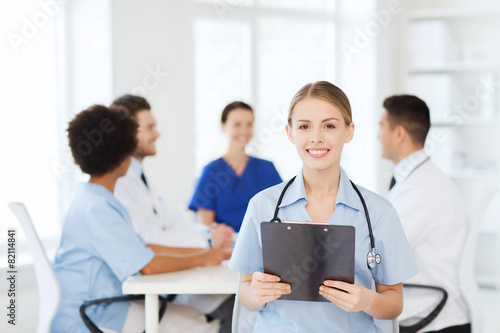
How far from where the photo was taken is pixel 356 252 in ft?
4.96

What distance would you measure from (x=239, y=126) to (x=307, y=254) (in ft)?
6.33

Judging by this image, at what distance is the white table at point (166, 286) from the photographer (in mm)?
1970

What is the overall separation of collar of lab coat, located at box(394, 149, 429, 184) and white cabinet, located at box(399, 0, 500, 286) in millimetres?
→ 2469

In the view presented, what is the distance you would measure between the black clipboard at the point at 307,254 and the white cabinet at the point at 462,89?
3.70 meters

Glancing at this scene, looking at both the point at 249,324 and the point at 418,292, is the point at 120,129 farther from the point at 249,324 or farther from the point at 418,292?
the point at 418,292

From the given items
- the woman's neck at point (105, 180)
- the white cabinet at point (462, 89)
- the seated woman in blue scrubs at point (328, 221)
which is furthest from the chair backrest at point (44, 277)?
the white cabinet at point (462, 89)

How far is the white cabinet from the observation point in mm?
4754

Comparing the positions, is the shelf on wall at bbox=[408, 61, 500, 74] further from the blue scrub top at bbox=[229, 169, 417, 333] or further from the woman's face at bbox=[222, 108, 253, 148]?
the blue scrub top at bbox=[229, 169, 417, 333]

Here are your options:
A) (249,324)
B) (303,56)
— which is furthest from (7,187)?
(303,56)

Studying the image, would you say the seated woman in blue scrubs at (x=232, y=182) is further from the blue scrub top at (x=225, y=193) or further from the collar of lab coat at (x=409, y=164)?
the collar of lab coat at (x=409, y=164)

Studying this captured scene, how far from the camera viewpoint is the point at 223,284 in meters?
1.97

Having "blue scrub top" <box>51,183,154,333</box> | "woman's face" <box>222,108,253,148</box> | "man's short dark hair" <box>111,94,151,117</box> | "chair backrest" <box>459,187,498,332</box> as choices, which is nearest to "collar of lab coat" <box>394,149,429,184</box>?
"chair backrest" <box>459,187,498,332</box>

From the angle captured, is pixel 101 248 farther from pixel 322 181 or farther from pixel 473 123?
pixel 473 123

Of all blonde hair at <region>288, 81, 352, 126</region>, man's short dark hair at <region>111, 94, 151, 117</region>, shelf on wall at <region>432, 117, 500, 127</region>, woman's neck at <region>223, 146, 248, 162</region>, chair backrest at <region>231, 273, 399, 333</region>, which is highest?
man's short dark hair at <region>111, 94, 151, 117</region>
